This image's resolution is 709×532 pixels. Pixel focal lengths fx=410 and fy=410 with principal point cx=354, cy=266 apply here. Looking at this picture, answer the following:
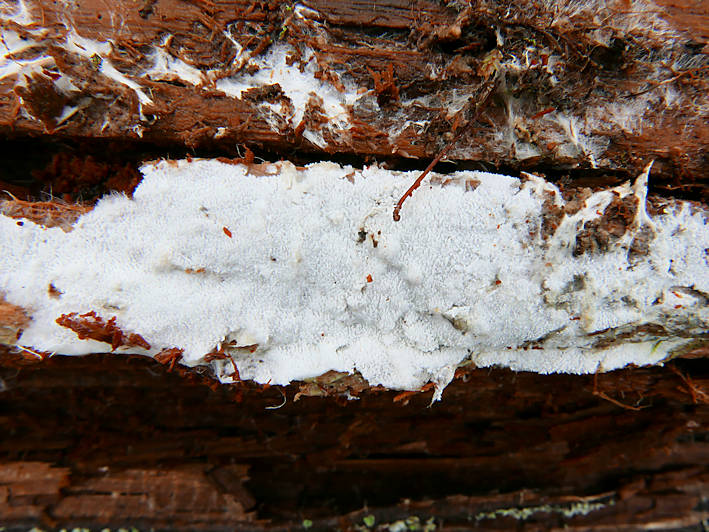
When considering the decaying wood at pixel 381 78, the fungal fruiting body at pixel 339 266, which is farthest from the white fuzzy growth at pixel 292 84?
the fungal fruiting body at pixel 339 266

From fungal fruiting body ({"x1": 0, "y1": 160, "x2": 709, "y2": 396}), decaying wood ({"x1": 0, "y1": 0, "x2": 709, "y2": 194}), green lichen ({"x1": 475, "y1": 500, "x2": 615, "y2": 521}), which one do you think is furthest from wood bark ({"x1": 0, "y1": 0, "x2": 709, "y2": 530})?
green lichen ({"x1": 475, "y1": 500, "x2": 615, "y2": 521})

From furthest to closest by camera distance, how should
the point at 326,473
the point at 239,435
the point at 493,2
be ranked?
the point at 326,473, the point at 239,435, the point at 493,2

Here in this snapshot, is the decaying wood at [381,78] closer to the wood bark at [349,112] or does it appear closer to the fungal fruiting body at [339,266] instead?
the wood bark at [349,112]

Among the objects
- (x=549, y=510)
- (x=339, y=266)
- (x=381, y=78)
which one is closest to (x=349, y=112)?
(x=381, y=78)

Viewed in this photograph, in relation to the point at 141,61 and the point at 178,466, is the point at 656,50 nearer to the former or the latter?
the point at 141,61

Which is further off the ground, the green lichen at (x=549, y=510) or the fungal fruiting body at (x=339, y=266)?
the fungal fruiting body at (x=339, y=266)

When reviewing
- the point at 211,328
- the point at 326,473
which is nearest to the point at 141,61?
the point at 211,328
